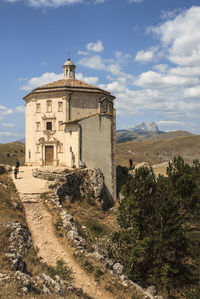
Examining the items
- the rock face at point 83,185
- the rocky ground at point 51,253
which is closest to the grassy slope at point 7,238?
the rocky ground at point 51,253

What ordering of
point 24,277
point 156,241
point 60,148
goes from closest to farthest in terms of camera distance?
point 24,277 < point 156,241 < point 60,148

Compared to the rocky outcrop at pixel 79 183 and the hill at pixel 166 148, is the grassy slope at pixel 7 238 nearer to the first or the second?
the rocky outcrop at pixel 79 183

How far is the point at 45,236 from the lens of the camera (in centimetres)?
1702

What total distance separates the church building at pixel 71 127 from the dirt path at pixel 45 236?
867 centimetres

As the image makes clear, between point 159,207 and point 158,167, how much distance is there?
40.2 m

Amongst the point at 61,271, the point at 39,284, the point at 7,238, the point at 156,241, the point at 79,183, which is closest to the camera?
the point at 39,284

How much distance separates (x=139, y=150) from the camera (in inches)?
5600

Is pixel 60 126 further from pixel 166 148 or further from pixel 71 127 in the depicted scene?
pixel 166 148

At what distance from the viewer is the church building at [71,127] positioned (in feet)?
106

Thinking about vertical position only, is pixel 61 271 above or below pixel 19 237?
below

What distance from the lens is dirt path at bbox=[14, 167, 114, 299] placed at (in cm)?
1311

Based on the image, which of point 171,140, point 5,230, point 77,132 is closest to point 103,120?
point 77,132

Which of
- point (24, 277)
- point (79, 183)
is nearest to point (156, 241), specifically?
point (24, 277)

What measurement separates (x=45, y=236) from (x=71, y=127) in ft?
59.3
